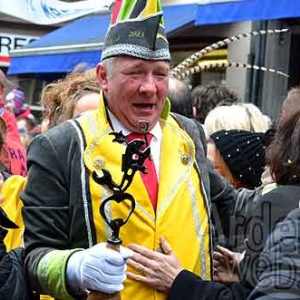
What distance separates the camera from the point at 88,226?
6.26 ft

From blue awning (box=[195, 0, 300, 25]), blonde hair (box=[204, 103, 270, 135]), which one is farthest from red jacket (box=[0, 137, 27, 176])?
blue awning (box=[195, 0, 300, 25])

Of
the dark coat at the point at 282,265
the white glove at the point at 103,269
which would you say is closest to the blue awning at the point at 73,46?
the white glove at the point at 103,269

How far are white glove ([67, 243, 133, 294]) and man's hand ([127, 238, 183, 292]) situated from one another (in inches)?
7.6

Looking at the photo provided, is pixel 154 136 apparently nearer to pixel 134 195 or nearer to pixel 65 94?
pixel 134 195

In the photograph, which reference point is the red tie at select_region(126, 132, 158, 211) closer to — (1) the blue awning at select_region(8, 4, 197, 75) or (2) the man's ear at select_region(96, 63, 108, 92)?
(2) the man's ear at select_region(96, 63, 108, 92)

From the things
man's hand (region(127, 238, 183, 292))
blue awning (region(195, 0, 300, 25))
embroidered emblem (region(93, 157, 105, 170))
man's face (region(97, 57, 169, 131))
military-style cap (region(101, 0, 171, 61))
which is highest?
blue awning (region(195, 0, 300, 25))

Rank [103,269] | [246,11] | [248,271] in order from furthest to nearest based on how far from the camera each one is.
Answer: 1. [246,11]
2. [248,271]
3. [103,269]

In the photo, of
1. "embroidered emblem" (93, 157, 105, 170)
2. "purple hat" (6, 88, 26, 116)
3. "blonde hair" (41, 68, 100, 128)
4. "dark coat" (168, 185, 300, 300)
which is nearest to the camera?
"dark coat" (168, 185, 300, 300)

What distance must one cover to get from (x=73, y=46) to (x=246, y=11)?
2.59m

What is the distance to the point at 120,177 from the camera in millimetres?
1951

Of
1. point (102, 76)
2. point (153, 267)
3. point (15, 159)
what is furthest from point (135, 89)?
point (15, 159)

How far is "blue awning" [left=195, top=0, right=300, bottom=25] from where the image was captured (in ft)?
17.7

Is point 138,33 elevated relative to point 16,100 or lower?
elevated

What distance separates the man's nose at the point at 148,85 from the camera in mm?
→ 1964
